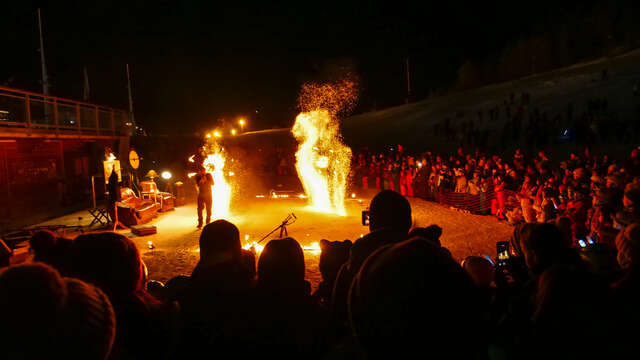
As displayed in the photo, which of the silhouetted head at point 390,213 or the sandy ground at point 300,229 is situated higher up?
the silhouetted head at point 390,213

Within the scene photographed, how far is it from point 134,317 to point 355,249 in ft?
4.99

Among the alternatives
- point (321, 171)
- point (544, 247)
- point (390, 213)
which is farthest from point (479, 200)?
point (544, 247)

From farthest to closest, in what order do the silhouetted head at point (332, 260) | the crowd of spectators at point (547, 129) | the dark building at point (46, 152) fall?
1. the crowd of spectators at point (547, 129)
2. the dark building at point (46, 152)
3. the silhouetted head at point (332, 260)

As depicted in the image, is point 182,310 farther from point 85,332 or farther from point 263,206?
point 263,206

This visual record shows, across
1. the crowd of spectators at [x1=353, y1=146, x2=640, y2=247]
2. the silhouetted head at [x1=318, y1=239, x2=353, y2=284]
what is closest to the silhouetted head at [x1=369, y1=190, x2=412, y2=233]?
the silhouetted head at [x1=318, y1=239, x2=353, y2=284]

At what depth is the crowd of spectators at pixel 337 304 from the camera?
139cm

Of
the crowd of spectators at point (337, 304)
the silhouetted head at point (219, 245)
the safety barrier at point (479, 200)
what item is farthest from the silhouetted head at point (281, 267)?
the safety barrier at point (479, 200)

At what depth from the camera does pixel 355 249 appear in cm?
313

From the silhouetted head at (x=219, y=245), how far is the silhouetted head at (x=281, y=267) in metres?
0.35

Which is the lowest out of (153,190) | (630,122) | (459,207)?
(459,207)

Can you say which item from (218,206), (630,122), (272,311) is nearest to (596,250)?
(272,311)

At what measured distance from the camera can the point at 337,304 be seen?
3.01 meters

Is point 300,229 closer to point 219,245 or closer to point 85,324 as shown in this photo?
point 219,245

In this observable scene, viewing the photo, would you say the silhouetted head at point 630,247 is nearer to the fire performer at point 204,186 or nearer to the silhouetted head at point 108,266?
the silhouetted head at point 108,266
